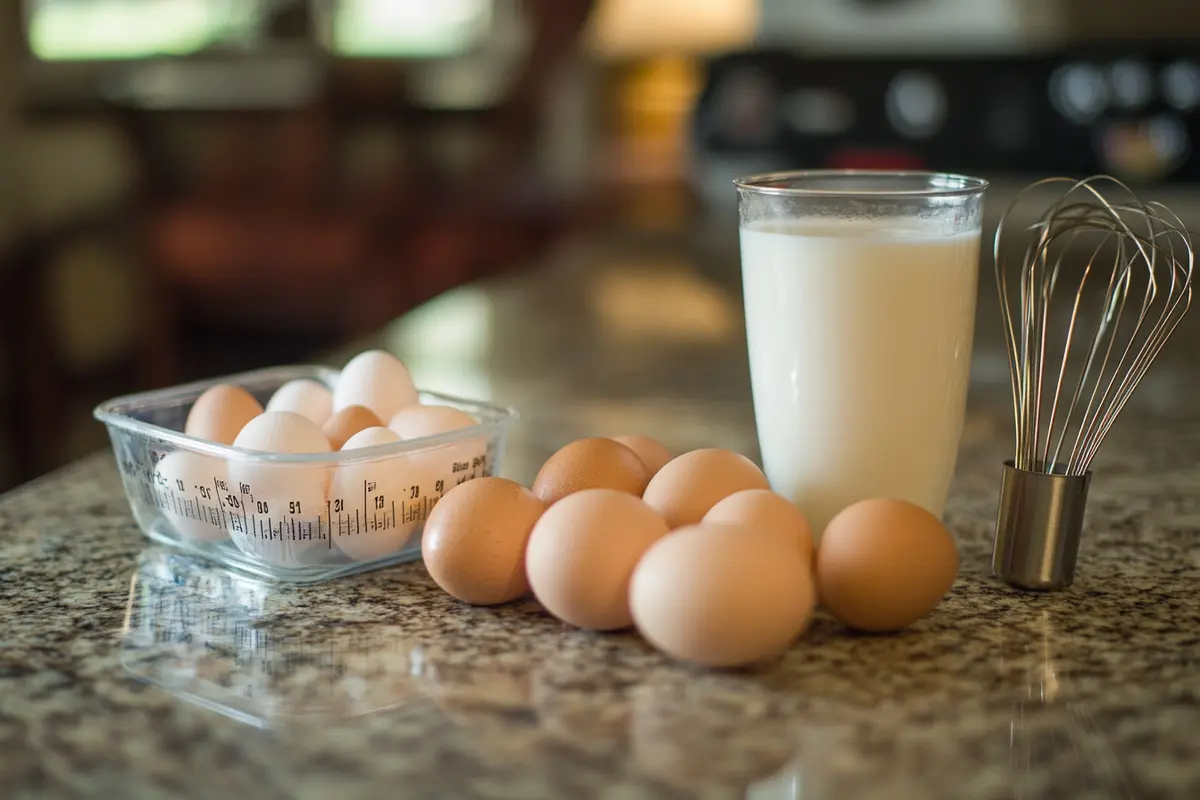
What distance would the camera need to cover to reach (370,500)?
56cm

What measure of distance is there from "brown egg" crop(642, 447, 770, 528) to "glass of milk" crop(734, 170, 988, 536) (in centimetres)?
5

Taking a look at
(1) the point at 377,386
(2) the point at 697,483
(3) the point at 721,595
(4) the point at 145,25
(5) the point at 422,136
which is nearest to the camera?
(3) the point at 721,595

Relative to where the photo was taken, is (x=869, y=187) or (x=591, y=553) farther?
(x=869, y=187)

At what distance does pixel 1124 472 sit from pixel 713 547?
1.59 ft

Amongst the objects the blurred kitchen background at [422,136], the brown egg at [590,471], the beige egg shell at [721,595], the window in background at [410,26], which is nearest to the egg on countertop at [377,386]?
the brown egg at [590,471]

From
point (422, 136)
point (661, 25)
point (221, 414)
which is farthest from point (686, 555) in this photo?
point (422, 136)

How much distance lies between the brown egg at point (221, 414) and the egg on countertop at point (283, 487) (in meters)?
0.03

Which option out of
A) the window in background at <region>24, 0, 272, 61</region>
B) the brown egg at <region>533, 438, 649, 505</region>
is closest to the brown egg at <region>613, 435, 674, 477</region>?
the brown egg at <region>533, 438, 649, 505</region>

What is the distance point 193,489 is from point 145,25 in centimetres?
336

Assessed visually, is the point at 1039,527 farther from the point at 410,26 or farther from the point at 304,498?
the point at 410,26

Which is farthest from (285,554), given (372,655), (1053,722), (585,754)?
(1053,722)

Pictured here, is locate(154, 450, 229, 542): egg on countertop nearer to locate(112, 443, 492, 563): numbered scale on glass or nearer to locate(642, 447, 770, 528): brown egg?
locate(112, 443, 492, 563): numbered scale on glass

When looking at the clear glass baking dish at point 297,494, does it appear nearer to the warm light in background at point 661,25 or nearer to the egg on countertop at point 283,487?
the egg on countertop at point 283,487

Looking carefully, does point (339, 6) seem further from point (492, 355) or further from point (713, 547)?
point (713, 547)
